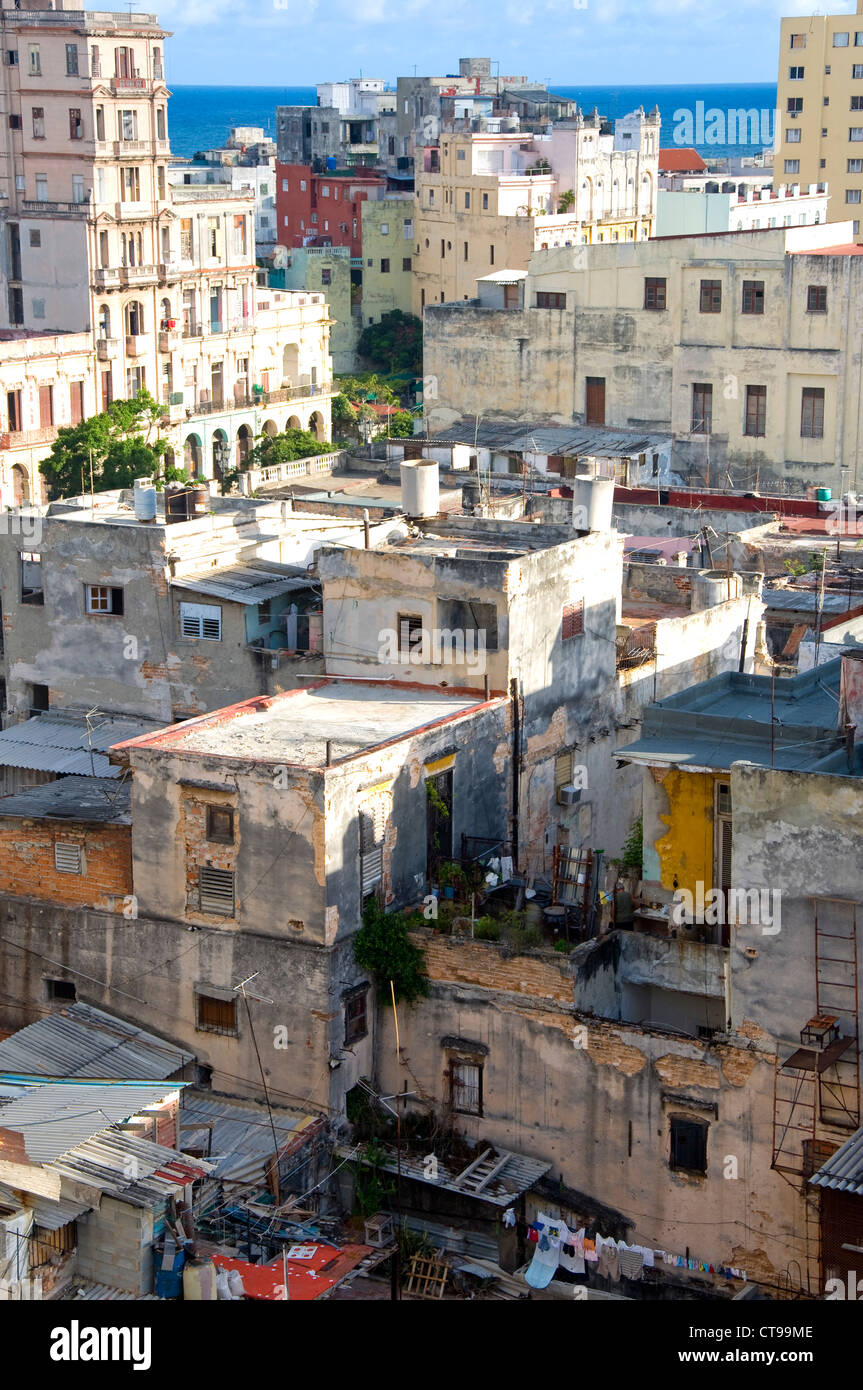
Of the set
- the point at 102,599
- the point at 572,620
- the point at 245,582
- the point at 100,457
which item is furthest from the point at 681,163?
the point at 572,620

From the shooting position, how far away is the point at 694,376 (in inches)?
2697

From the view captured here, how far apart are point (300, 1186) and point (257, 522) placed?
16.7 meters

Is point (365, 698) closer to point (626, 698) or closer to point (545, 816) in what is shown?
point (545, 816)

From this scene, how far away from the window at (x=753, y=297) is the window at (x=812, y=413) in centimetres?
291

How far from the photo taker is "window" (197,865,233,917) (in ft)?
99.7

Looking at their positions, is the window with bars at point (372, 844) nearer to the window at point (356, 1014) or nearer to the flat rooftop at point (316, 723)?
the flat rooftop at point (316, 723)

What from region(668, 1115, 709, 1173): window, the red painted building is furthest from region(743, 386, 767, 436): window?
the red painted building

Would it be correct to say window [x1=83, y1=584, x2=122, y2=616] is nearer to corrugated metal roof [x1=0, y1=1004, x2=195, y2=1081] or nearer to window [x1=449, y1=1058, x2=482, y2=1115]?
corrugated metal roof [x1=0, y1=1004, x2=195, y2=1081]

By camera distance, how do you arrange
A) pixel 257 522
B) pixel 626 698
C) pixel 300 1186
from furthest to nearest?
pixel 257 522 < pixel 626 698 < pixel 300 1186

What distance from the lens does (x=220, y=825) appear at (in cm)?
3030

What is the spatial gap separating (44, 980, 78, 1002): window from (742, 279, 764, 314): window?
41.1 m

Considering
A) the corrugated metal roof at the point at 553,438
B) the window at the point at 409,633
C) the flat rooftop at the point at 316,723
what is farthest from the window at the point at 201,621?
the corrugated metal roof at the point at 553,438

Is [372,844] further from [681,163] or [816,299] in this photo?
[681,163]
